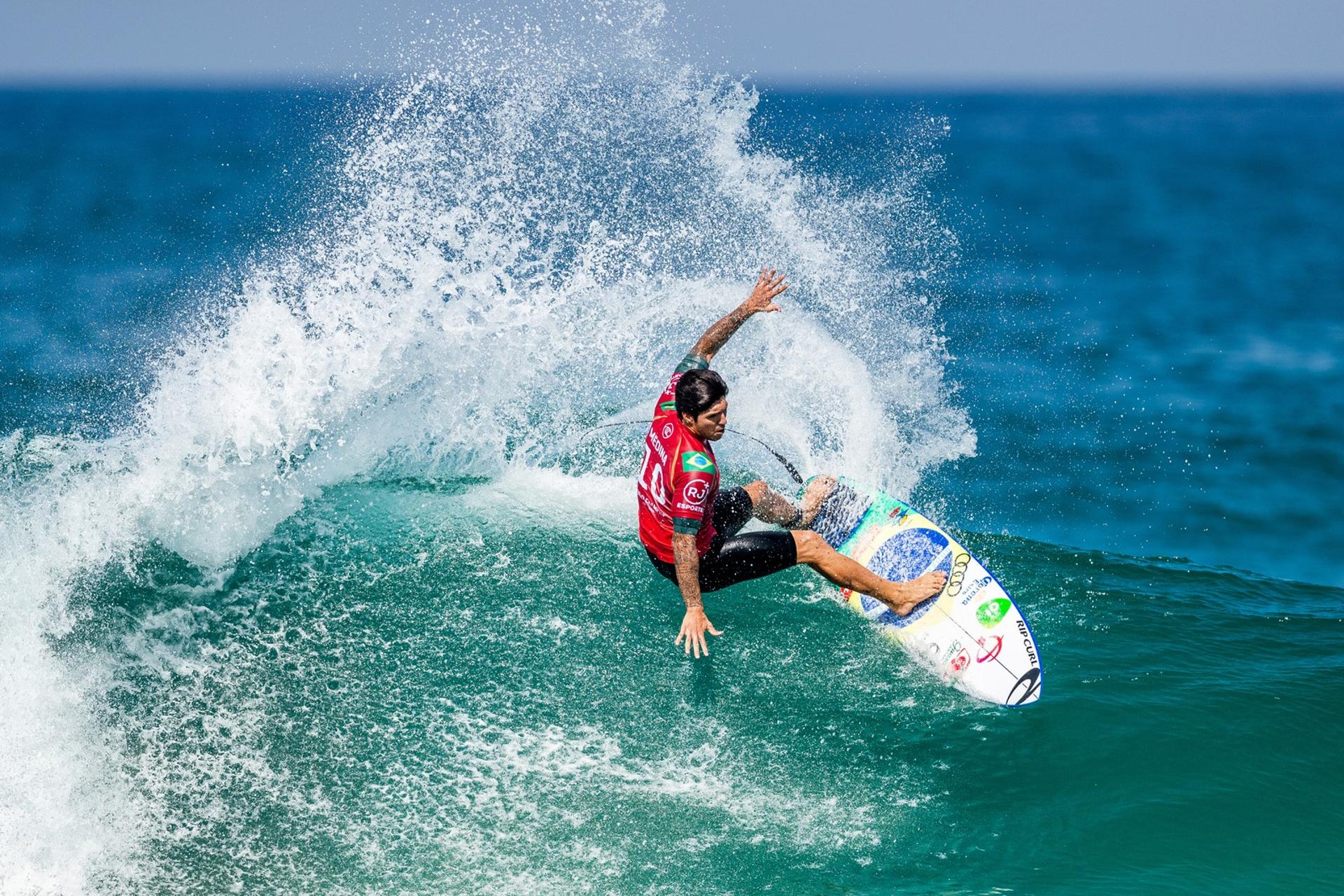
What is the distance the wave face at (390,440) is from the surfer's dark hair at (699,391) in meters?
2.33

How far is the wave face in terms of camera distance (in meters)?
7.37

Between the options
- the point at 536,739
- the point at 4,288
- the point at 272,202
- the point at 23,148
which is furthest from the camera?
the point at 23,148

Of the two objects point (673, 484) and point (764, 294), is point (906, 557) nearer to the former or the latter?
point (764, 294)

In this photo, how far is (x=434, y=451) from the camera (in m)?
→ 12.1

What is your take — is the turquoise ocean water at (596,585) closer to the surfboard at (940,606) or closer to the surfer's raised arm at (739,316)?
the surfboard at (940,606)

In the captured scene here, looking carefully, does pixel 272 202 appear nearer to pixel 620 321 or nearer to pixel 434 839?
pixel 620 321

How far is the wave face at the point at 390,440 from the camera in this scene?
24.2ft

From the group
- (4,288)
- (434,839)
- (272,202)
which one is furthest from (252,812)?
(272,202)

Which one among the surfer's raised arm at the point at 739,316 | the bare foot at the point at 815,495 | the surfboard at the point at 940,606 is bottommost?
the surfboard at the point at 940,606

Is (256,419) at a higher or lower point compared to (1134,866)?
higher

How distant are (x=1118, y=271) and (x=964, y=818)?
89.1 feet

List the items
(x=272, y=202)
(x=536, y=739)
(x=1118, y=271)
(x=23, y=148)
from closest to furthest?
(x=536, y=739), (x=1118, y=271), (x=272, y=202), (x=23, y=148)

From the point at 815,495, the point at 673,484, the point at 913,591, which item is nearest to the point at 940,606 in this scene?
the point at 913,591

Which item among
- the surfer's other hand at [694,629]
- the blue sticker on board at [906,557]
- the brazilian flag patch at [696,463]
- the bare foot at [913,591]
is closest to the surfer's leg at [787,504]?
the blue sticker on board at [906,557]
